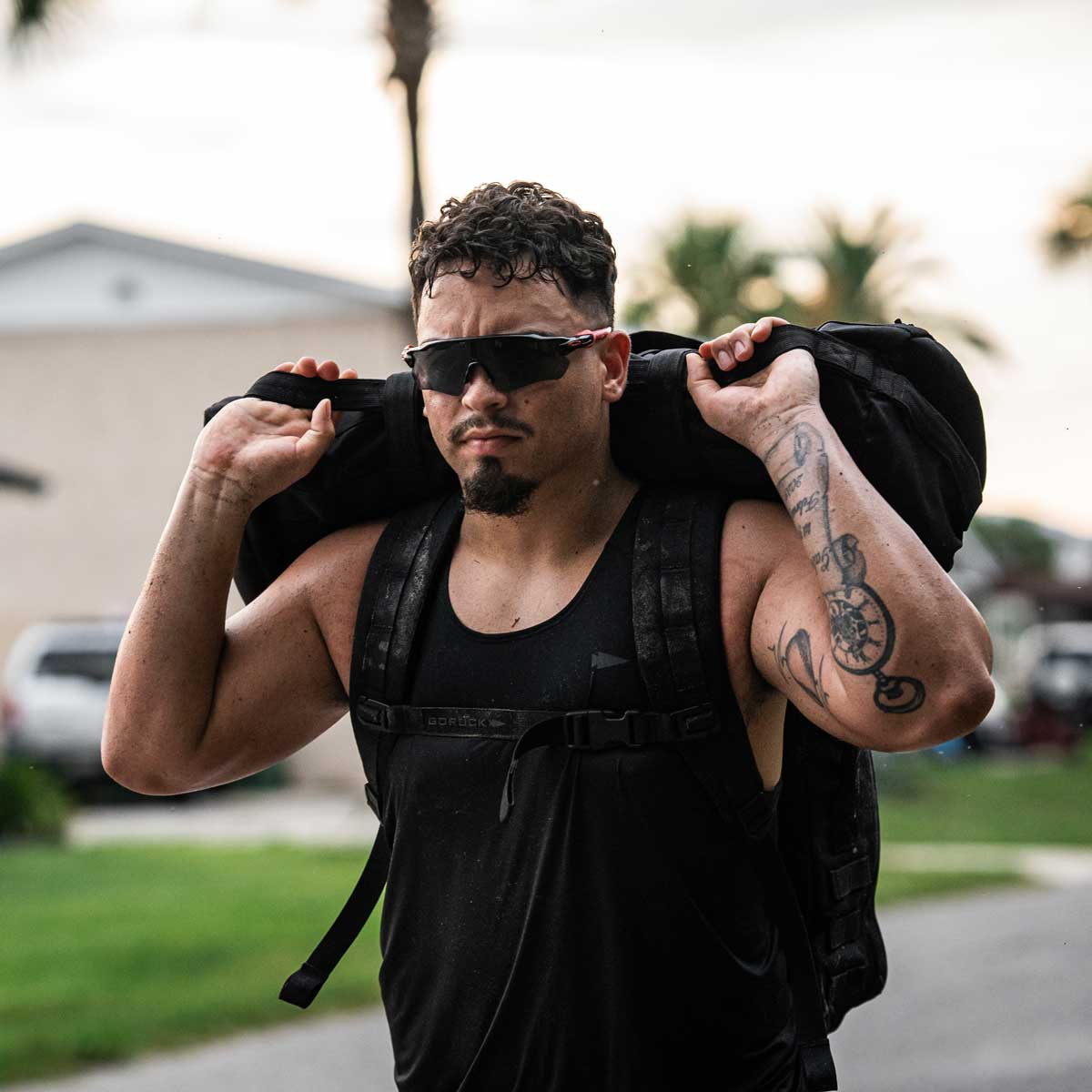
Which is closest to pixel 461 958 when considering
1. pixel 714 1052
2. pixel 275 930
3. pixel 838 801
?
pixel 714 1052

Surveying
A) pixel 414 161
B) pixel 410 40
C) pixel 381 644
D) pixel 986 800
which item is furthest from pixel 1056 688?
pixel 381 644

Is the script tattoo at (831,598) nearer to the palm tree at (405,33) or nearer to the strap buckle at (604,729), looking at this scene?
the strap buckle at (604,729)

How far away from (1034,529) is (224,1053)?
45551 mm

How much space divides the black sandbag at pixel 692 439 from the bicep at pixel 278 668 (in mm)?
98

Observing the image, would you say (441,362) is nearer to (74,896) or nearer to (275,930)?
(275,930)

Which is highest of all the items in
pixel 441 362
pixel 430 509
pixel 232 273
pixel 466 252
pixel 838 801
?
pixel 232 273

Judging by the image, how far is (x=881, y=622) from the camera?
261 cm

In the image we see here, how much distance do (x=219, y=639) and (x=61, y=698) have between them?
16676mm

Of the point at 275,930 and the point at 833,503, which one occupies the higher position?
the point at 833,503

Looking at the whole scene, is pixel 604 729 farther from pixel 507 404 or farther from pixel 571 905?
pixel 507 404

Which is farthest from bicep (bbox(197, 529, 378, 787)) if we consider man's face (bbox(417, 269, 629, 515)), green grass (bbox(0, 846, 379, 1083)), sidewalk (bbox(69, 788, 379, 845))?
sidewalk (bbox(69, 788, 379, 845))

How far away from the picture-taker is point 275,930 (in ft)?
33.0

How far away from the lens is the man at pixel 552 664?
106 inches

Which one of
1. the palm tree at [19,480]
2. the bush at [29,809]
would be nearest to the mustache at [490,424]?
the bush at [29,809]
